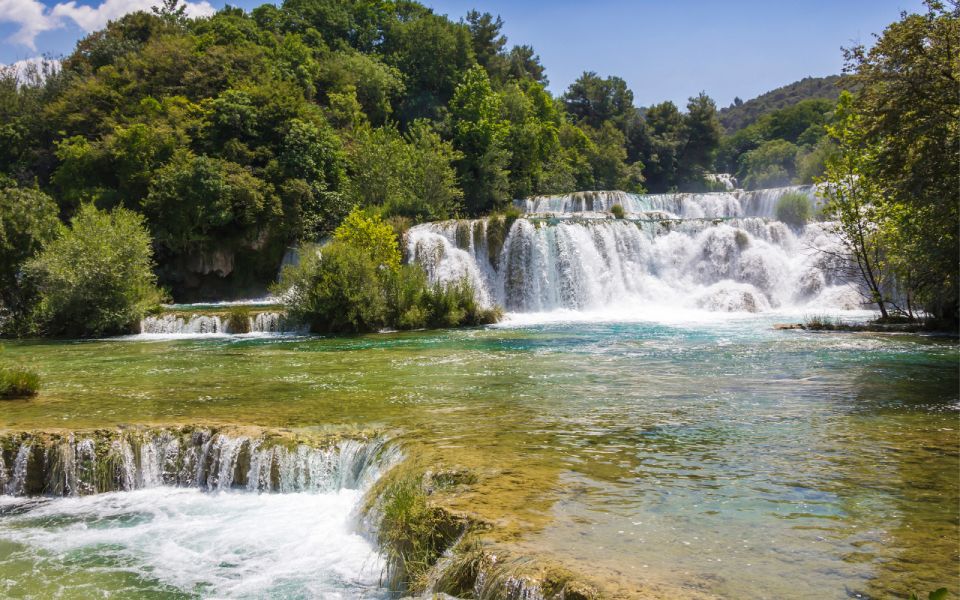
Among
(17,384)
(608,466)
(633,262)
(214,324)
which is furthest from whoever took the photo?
(633,262)

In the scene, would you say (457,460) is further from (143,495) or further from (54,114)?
(54,114)

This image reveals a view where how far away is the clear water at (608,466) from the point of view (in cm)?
515

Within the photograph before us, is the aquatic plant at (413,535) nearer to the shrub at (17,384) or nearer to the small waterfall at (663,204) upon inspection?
the shrub at (17,384)

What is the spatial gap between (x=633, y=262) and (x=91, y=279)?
21469 millimetres

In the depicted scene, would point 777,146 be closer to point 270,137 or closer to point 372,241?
point 270,137

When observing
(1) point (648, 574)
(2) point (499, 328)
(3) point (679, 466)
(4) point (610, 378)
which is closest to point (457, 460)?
(3) point (679, 466)

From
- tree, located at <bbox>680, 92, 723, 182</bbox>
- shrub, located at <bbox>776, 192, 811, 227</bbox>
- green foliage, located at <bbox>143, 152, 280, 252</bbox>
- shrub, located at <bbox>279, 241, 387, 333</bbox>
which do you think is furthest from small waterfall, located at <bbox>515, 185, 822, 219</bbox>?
tree, located at <bbox>680, 92, 723, 182</bbox>

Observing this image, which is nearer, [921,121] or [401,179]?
[921,121]

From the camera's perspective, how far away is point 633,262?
3073 centimetres

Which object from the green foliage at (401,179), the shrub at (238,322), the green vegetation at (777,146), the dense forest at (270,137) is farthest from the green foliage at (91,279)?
the green vegetation at (777,146)

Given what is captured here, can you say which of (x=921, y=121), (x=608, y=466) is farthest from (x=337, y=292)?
(x=921, y=121)

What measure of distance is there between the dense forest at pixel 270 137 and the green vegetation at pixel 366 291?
6816mm

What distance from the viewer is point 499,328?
2386 cm

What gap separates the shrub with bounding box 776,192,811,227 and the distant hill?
96.4 m
